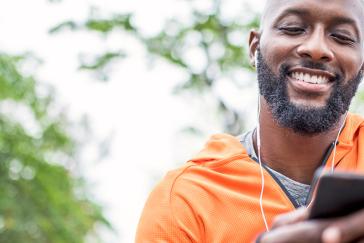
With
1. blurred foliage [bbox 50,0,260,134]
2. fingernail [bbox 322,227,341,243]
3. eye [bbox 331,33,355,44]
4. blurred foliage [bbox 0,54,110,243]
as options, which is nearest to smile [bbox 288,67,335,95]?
eye [bbox 331,33,355,44]

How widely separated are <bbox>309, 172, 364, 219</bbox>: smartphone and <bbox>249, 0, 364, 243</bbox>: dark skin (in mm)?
1246

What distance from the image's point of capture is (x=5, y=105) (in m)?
9.55

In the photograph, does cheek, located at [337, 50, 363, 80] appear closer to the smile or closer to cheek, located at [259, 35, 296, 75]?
the smile

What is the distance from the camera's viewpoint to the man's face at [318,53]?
9.51 feet

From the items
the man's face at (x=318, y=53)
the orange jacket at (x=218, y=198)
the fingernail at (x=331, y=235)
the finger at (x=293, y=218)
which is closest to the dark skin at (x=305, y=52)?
the man's face at (x=318, y=53)

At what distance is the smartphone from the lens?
1663 mm

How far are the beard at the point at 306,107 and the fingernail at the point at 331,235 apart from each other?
1.27m

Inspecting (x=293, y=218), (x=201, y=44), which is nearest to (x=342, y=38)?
(x=293, y=218)

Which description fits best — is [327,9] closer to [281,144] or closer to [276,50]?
[276,50]

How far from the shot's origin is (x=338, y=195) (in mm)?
1691

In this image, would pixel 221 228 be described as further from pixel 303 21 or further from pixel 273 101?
pixel 303 21

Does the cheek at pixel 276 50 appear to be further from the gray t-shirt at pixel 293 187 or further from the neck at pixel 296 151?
the gray t-shirt at pixel 293 187

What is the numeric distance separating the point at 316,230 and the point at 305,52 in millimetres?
1310

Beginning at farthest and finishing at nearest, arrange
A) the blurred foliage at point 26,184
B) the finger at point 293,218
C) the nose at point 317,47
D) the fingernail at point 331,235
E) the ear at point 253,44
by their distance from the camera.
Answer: the blurred foliage at point 26,184 → the ear at point 253,44 → the nose at point 317,47 → the finger at point 293,218 → the fingernail at point 331,235
